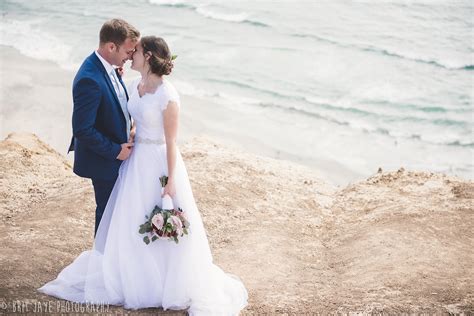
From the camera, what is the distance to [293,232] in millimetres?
8320

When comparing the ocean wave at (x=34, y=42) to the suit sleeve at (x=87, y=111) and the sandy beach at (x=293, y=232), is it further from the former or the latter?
the suit sleeve at (x=87, y=111)

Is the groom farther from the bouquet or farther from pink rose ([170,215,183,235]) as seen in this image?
pink rose ([170,215,183,235])

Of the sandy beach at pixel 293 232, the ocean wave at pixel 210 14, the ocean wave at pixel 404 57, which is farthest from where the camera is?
the ocean wave at pixel 210 14

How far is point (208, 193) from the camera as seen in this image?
9.09 m

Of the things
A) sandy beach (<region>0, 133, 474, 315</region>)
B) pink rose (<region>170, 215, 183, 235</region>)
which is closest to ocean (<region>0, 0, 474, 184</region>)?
sandy beach (<region>0, 133, 474, 315</region>)

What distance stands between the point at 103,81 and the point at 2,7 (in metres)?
24.1

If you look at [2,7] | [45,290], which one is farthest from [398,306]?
[2,7]

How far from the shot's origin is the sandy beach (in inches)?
246

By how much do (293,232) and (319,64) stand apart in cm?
1586

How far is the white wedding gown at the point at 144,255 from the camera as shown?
5477mm

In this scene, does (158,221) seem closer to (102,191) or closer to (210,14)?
(102,191)

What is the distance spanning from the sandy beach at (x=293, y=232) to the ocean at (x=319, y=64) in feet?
17.3

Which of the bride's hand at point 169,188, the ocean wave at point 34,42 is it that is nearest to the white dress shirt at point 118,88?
the bride's hand at point 169,188

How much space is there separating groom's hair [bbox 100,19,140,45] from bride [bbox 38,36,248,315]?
0.82ft
